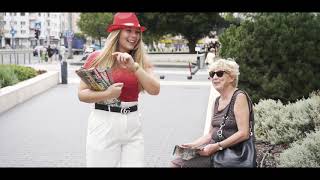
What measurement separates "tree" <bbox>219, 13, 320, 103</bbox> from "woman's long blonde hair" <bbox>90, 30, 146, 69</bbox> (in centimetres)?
465

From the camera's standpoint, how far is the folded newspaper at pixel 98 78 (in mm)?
3287

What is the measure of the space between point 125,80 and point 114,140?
1.29ft

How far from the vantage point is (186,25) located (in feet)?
90.9

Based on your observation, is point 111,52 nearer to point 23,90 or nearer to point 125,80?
point 125,80

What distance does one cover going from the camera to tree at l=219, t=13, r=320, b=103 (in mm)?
7910

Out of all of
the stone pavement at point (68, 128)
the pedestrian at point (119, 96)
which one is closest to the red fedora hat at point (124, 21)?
the pedestrian at point (119, 96)

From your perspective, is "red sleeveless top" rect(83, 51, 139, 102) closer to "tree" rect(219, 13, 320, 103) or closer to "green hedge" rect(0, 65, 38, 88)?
"tree" rect(219, 13, 320, 103)

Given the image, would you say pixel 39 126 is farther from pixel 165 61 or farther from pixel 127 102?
pixel 165 61

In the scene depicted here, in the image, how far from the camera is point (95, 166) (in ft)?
11.8

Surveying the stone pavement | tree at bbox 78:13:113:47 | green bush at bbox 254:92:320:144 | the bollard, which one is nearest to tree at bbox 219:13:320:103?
the stone pavement

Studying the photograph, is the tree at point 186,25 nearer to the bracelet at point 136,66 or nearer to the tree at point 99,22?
the tree at point 99,22
